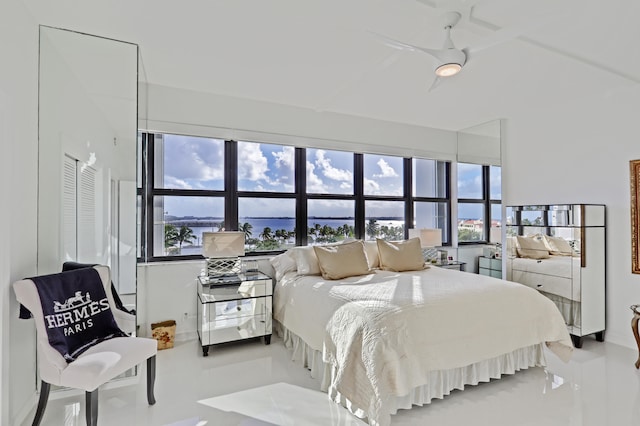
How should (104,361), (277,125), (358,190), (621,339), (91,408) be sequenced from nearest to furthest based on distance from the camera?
(91,408), (104,361), (621,339), (277,125), (358,190)

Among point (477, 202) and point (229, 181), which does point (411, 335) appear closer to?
point (229, 181)

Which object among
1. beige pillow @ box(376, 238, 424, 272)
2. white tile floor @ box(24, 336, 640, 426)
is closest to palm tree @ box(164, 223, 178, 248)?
white tile floor @ box(24, 336, 640, 426)

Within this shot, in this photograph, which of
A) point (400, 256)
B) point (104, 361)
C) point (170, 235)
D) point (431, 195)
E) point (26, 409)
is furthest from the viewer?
point (431, 195)

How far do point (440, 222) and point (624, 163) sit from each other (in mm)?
2475

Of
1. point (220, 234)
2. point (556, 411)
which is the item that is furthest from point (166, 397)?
point (556, 411)

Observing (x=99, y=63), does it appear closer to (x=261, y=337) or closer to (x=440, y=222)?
(x=261, y=337)

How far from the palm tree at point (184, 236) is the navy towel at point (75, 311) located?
1.45 metres

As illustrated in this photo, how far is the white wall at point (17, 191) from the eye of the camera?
76.6 inches

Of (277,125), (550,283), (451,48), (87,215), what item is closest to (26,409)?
(87,215)

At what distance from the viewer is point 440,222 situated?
5.57m

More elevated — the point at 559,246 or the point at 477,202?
the point at 477,202

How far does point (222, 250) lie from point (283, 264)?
27.7 inches

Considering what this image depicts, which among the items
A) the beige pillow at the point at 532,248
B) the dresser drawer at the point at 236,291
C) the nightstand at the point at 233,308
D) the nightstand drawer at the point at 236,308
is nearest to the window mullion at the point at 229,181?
the nightstand at the point at 233,308

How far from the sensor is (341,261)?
3.53 m
